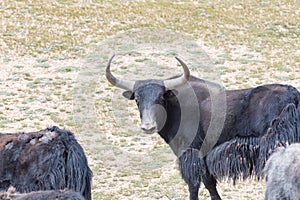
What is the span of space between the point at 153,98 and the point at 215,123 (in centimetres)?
92

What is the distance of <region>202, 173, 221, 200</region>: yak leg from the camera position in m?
10.5

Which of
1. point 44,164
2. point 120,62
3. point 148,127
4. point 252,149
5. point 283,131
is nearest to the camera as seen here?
point 44,164

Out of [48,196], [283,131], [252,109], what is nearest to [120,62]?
[252,109]

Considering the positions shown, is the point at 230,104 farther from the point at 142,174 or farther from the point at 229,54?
the point at 229,54

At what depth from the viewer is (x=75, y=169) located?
876 cm

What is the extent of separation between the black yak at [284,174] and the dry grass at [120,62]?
276 cm

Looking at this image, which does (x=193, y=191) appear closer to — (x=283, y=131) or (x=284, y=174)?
(x=283, y=131)

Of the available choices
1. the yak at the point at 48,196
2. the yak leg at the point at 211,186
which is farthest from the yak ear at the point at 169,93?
the yak at the point at 48,196

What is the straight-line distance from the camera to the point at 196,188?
10.5 meters

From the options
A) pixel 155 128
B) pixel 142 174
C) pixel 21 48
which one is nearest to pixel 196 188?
pixel 155 128

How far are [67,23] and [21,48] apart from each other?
2.63m

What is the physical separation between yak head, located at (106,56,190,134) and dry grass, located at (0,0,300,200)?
149 cm

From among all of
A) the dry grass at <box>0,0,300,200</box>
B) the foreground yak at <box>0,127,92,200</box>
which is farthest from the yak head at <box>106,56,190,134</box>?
the foreground yak at <box>0,127,92,200</box>

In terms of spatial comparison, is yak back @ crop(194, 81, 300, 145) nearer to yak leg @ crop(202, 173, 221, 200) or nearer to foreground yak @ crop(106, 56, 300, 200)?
foreground yak @ crop(106, 56, 300, 200)
